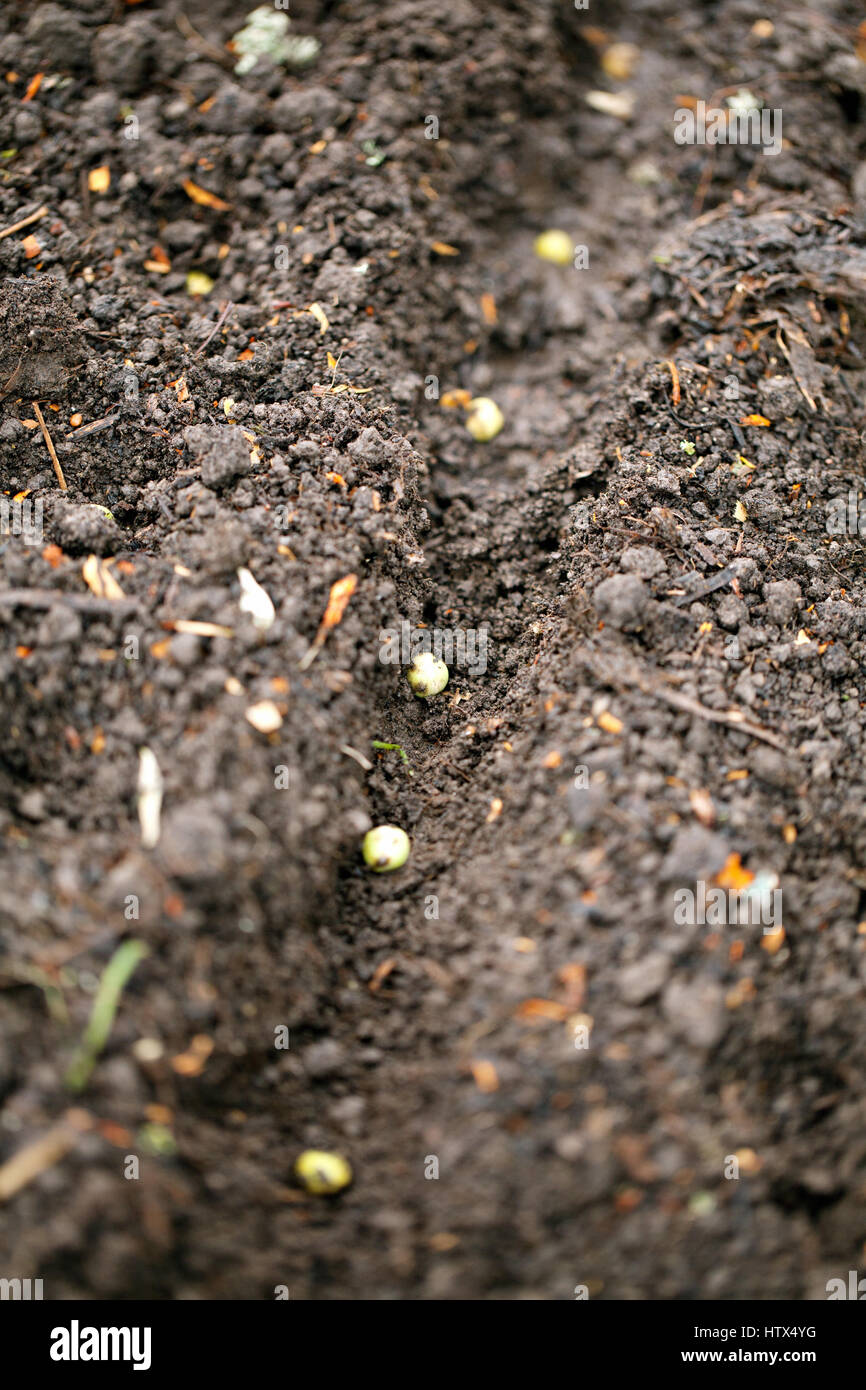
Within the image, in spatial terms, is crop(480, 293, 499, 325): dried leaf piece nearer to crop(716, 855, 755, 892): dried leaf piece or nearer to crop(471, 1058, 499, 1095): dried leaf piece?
crop(716, 855, 755, 892): dried leaf piece

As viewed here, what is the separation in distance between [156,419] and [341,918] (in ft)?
4.85

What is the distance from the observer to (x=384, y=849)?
2.34m

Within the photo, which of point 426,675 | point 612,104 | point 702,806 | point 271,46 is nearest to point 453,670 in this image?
point 426,675

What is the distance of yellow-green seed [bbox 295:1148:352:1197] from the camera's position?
1.95 m

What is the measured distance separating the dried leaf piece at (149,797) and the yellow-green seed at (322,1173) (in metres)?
0.73

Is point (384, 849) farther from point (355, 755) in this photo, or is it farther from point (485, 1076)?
point (485, 1076)

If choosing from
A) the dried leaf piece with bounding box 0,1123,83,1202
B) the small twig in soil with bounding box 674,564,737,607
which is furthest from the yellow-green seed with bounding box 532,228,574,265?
the dried leaf piece with bounding box 0,1123,83,1202

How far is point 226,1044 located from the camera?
6.39ft

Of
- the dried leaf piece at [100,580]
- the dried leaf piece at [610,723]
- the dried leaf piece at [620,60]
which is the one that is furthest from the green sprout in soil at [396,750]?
the dried leaf piece at [620,60]

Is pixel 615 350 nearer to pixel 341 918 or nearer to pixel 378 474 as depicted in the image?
pixel 378 474

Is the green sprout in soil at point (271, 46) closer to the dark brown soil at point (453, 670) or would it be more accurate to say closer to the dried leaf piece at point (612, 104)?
the dark brown soil at point (453, 670)

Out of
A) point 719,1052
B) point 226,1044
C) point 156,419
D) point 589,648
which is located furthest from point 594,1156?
point 156,419

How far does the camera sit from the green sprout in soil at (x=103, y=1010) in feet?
5.87

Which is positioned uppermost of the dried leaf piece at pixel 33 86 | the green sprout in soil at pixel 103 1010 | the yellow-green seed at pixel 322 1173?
the dried leaf piece at pixel 33 86
